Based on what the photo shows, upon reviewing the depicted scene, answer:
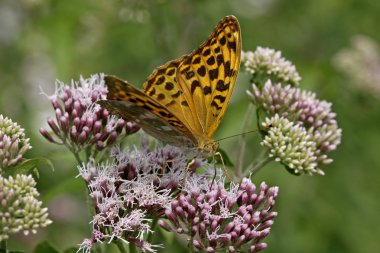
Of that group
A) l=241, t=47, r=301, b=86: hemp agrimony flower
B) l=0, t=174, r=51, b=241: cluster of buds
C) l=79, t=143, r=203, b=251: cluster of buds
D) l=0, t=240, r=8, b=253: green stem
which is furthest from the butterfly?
l=0, t=240, r=8, b=253: green stem

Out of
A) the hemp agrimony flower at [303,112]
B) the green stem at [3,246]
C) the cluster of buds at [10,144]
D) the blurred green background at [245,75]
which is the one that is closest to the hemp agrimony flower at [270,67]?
the hemp agrimony flower at [303,112]

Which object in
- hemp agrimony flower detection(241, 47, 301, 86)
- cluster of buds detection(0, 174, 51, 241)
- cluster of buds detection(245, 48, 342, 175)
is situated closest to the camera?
cluster of buds detection(0, 174, 51, 241)

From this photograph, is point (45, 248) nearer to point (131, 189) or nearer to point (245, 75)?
point (131, 189)

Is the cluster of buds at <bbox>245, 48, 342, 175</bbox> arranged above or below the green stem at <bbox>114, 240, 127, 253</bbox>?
above

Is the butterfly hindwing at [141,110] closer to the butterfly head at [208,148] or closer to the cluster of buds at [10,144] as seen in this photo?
the butterfly head at [208,148]

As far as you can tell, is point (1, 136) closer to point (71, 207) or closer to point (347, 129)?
point (347, 129)

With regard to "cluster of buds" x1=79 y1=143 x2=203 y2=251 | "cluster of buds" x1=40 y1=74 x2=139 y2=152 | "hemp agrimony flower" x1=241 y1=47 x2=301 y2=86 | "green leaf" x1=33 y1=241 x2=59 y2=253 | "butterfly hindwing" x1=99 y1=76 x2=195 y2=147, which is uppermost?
"hemp agrimony flower" x1=241 y1=47 x2=301 y2=86

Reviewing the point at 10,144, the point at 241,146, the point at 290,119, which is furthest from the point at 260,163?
the point at 10,144

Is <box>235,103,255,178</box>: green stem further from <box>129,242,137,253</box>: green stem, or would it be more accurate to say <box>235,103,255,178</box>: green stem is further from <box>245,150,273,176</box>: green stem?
<box>129,242,137,253</box>: green stem
